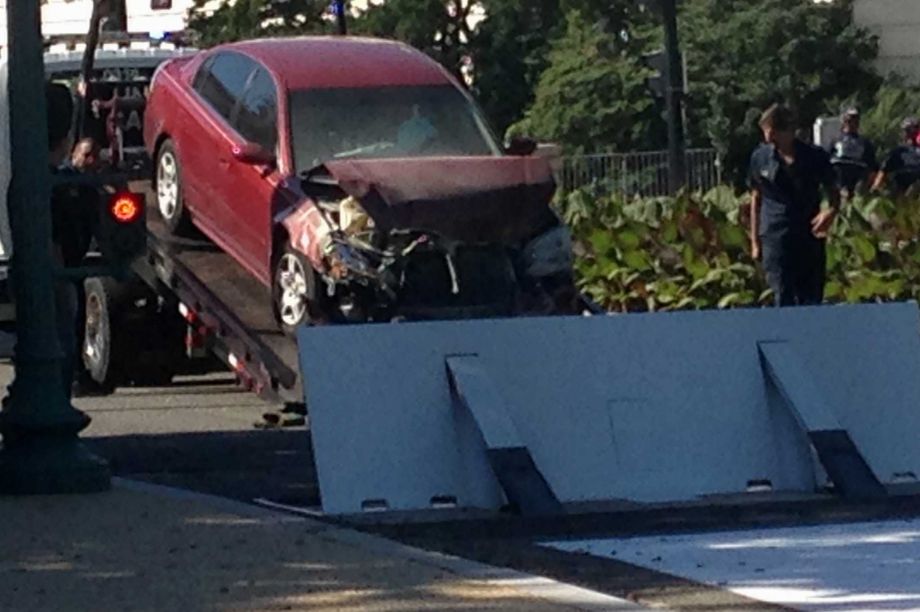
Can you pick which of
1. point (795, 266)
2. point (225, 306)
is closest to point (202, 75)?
point (225, 306)

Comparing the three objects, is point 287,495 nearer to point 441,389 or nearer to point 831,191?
point 441,389

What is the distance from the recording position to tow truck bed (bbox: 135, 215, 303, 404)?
15.4m

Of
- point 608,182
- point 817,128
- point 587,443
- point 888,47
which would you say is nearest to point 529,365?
point 587,443

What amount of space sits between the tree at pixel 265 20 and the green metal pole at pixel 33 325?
2650 centimetres

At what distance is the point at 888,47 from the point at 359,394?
110 feet

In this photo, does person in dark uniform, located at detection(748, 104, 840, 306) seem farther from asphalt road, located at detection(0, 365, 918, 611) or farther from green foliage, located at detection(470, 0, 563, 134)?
green foliage, located at detection(470, 0, 563, 134)

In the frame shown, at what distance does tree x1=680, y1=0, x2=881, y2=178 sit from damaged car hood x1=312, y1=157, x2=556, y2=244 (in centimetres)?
2271

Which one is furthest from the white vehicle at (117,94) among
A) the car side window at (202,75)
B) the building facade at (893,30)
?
the building facade at (893,30)

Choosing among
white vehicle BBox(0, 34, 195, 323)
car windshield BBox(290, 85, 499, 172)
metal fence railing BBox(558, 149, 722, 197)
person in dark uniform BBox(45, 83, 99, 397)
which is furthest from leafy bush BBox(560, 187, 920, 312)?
metal fence railing BBox(558, 149, 722, 197)

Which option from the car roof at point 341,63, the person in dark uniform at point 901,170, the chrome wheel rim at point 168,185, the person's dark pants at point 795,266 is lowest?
the person in dark uniform at point 901,170

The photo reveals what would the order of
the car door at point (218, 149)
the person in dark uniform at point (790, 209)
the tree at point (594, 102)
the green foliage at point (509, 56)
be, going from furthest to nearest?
the green foliage at point (509, 56)
the tree at point (594, 102)
the car door at point (218, 149)
the person in dark uniform at point (790, 209)

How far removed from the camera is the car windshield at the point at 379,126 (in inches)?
637

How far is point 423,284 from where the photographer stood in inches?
599

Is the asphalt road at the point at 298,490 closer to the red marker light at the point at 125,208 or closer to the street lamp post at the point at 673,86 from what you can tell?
the red marker light at the point at 125,208
